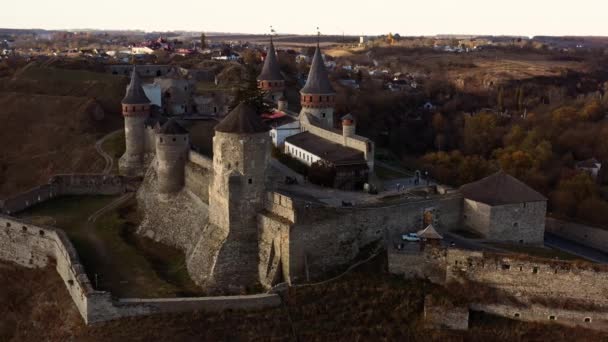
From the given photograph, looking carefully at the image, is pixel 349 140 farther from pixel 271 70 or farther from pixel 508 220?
pixel 271 70

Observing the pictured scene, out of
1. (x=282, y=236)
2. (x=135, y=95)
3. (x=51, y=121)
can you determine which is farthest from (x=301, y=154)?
(x=51, y=121)

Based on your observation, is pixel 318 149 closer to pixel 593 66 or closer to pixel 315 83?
pixel 315 83

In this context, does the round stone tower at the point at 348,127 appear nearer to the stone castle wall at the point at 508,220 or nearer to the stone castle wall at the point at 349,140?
the stone castle wall at the point at 349,140

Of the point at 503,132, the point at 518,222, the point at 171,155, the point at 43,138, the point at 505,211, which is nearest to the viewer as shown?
the point at 505,211

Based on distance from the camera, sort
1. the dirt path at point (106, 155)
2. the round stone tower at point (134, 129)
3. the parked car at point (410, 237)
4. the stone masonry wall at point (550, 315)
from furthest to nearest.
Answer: the dirt path at point (106, 155), the round stone tower at point (134, 129), the parked car at point (410, 237), the stone masonry wall at point (550, 315)

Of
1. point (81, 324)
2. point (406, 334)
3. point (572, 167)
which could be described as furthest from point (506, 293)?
point (572, 167)

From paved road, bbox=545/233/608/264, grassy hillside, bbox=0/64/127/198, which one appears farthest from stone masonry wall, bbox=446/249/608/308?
grassy hillside, bbox=0/64/127/198

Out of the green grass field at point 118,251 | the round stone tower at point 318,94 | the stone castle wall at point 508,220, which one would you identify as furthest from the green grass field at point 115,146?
the stone castle wall at point 508,220
